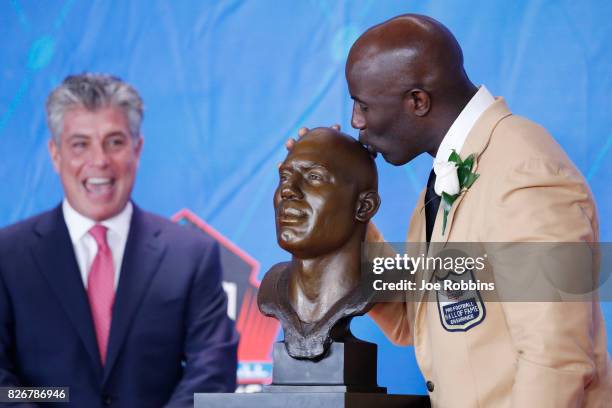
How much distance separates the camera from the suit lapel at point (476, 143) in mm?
2799

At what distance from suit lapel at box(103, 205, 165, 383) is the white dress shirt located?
31 millimetres

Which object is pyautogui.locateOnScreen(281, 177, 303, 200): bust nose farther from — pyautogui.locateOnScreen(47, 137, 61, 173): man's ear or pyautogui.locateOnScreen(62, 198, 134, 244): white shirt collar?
pyautogui.locateOnScreen(47, 137, 61, 173): man's ear

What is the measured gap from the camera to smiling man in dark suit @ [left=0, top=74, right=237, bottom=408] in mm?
4379

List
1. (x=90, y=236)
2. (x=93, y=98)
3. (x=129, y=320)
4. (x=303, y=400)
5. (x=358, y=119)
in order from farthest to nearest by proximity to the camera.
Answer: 1. (x=93, y=98)
2. (x=90, y=236)
3. (x=129, y=320)
4. (x=358, y=119)
5. (x=303, y=400)

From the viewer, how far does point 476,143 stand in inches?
111

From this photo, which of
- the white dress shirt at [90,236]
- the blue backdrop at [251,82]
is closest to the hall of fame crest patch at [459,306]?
the blue backdrop at [251,82]

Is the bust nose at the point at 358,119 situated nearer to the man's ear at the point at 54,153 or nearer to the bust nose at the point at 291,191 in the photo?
the bust nose at the point at 291,191

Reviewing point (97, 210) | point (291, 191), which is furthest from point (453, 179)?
point (97, 210)

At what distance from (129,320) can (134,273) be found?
0.25 meters

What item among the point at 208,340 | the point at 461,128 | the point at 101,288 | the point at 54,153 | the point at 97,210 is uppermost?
the point at 54,153

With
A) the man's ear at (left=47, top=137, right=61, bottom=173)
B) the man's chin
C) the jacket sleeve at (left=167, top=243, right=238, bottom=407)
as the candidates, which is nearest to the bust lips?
the jacket sleeve at (left=167, top=243, right=238, bottom=407)

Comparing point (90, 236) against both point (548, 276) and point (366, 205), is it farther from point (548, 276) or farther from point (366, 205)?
point (548, 276)

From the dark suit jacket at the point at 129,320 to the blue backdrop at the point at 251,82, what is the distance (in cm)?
20

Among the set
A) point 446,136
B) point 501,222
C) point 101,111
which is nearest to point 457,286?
point 501,222
